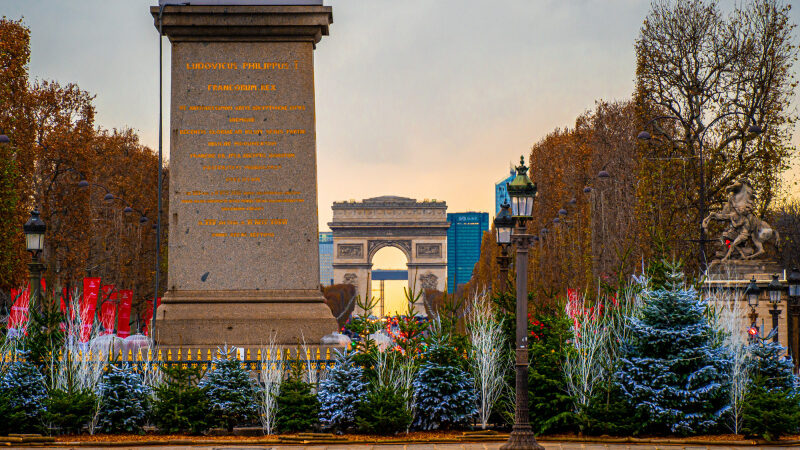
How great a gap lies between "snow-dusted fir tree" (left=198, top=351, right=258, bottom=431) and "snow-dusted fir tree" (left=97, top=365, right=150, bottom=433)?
870 mm

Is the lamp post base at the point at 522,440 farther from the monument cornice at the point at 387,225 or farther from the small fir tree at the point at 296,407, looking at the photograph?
the monument cornice at the point at 387,225

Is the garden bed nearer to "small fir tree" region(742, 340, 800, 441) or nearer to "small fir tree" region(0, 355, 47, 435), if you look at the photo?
"small fir tree" region(742, 340, 800, 441)

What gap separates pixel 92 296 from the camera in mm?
28094

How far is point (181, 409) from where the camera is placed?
1519cm

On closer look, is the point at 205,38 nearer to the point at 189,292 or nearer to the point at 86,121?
the point at 189,292

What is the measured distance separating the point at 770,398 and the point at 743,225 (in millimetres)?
17039

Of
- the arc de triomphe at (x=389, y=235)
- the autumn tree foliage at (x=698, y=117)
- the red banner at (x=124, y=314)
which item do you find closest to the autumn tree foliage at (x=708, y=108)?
the autumn tree foliage at (x=698, y=117)

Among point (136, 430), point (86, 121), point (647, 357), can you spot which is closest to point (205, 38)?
point (136, 430)

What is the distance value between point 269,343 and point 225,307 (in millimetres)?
985

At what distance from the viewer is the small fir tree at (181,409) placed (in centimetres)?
1507

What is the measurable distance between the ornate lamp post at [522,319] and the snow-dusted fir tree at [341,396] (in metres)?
2.32

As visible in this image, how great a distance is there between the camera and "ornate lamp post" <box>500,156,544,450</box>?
13523 millimetres

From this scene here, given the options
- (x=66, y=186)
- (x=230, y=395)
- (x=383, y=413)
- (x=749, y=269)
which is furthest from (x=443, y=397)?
(x=66, y=186)

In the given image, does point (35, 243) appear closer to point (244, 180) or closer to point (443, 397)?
point (244, 180)
